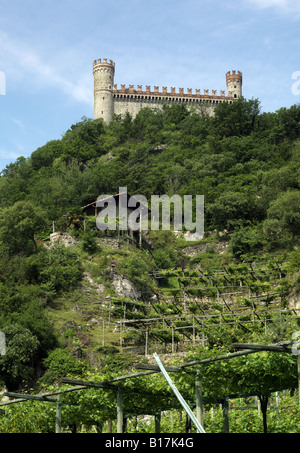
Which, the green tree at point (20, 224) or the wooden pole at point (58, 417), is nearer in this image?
the wooden pole at point (58, 417)

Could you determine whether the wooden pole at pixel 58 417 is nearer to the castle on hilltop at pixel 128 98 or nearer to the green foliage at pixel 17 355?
the green foliage at pixel 17 355

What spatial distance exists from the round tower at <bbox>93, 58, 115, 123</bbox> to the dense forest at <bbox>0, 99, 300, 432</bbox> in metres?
2.84

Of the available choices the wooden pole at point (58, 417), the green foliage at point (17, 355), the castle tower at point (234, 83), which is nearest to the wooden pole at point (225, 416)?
the wooden pole at point (58, 417)

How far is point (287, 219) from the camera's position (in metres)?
39.7

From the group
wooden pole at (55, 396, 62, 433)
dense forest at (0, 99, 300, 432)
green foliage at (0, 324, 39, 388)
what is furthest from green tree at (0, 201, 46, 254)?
wooden pole at (55, 396, 62, 433)

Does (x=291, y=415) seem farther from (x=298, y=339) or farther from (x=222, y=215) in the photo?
(x=222, y=215)

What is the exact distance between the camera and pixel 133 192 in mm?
51719

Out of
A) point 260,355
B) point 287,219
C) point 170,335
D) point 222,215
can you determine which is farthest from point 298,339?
point 222,215

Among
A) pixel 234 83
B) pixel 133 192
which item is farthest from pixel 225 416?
pixel 234 83

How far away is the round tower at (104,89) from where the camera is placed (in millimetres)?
74812

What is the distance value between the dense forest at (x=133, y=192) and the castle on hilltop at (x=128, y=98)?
11.4 ft

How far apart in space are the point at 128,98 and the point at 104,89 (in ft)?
10.2

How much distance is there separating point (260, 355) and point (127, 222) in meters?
30.5

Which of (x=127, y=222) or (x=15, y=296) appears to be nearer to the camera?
(x=15, y=296)
